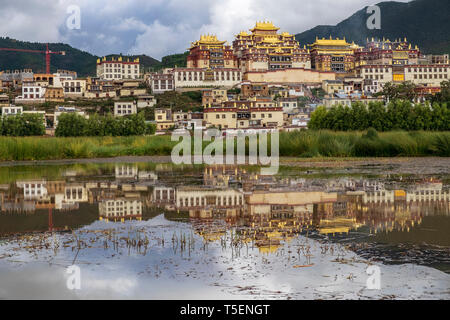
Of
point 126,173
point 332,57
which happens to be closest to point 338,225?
point 126,173

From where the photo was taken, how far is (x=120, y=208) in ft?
29.9

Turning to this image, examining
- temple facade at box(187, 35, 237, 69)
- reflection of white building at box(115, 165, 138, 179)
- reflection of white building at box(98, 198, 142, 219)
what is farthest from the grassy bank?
temple facade at box(187, 35, 237, 69)

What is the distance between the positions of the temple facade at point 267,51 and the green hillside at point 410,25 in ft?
190

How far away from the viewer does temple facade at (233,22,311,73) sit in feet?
279

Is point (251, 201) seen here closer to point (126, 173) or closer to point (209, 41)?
point (126, 173)

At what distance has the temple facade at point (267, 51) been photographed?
85.1 metres

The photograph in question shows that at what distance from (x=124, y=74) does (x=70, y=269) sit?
9249cm

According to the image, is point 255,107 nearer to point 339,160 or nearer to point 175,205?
point 339,160

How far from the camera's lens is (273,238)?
6648 millimetres

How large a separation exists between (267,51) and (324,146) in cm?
6944

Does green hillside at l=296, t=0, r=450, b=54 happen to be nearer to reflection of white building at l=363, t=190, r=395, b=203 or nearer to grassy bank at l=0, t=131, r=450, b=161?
grassy bank at l=0, t=131, r=450, b=161

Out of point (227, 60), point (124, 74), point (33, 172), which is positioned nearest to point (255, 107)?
point (227, 60)

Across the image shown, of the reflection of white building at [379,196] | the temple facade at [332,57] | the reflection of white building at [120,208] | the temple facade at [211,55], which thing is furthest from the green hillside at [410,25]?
the reflection of white building at [120,208]

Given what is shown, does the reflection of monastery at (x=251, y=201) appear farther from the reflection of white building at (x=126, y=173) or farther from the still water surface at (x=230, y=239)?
the reflection of white building at (x=126, y=173)
